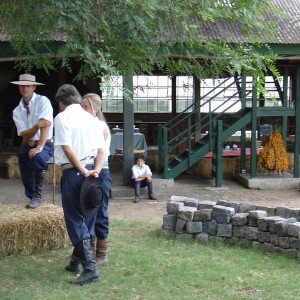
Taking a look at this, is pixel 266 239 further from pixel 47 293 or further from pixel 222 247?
pixel 47 293

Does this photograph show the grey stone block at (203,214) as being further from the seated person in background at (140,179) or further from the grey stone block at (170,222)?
the seated person in background at (140,179)

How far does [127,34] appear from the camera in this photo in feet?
15.0

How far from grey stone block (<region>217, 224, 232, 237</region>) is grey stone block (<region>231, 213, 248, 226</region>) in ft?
0.26

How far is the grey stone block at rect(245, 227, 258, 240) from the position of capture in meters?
6.75

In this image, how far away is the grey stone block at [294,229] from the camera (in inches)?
246

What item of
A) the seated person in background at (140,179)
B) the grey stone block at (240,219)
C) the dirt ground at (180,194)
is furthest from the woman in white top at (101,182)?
the seated person in background at (140,179)

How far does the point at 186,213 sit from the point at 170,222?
0.32m

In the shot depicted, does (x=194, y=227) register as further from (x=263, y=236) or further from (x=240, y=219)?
(x=263, y=236)

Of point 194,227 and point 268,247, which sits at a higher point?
point 194,227

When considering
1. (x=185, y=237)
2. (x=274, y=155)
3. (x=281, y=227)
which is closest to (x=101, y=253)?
(x=185, y=237)

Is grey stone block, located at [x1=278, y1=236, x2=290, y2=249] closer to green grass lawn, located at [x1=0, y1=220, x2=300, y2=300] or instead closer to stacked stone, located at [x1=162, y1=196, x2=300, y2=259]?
stacked stone, located at [x1=162, y1=196, x2=300, y2=259]

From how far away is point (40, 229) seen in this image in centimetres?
655

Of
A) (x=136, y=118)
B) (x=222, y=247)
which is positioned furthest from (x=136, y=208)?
(x=136, y=118)

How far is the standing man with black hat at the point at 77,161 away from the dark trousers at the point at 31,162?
1326 mm
